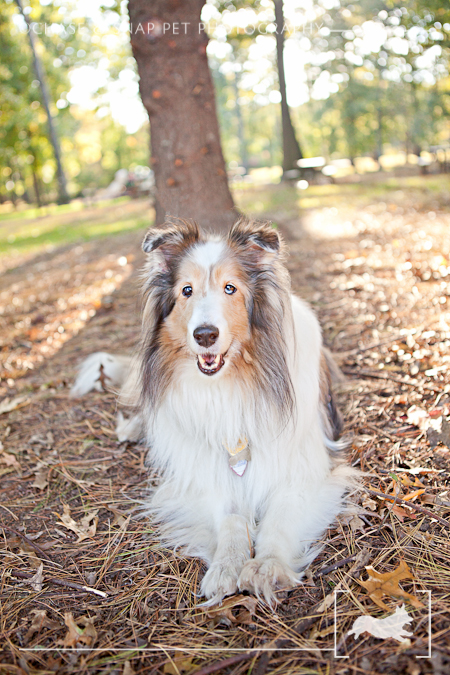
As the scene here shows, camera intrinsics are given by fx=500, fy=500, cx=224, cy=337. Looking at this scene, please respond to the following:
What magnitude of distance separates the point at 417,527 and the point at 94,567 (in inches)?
→ 65.2

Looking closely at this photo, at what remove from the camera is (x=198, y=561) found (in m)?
2.60

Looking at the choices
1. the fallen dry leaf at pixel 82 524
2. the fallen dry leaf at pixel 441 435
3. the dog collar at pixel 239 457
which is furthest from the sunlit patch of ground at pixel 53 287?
the fallen dry leaf at pixel 441 435

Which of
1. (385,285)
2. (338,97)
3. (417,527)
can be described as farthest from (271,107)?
(417,527)

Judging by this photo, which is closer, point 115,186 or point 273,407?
point 273,407

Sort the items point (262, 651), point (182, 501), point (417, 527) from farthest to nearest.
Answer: point (182, 501) < point (417, 527) < point (262, 651)

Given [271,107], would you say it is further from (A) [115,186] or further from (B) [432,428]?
(B) [432,428]

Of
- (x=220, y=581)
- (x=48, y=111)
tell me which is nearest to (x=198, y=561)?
(x=220, y=581)

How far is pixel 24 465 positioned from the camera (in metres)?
3.54

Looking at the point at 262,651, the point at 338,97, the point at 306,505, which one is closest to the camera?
the point at 262,651

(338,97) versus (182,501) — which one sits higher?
(338,97)

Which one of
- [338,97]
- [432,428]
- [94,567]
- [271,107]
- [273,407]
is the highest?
[271,107]

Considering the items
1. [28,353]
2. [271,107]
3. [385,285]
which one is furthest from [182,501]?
[271,107]

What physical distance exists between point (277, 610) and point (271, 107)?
67.8m

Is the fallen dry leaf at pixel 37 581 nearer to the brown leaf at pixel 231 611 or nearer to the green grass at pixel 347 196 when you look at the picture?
the brown leaf at pixel 231 611
